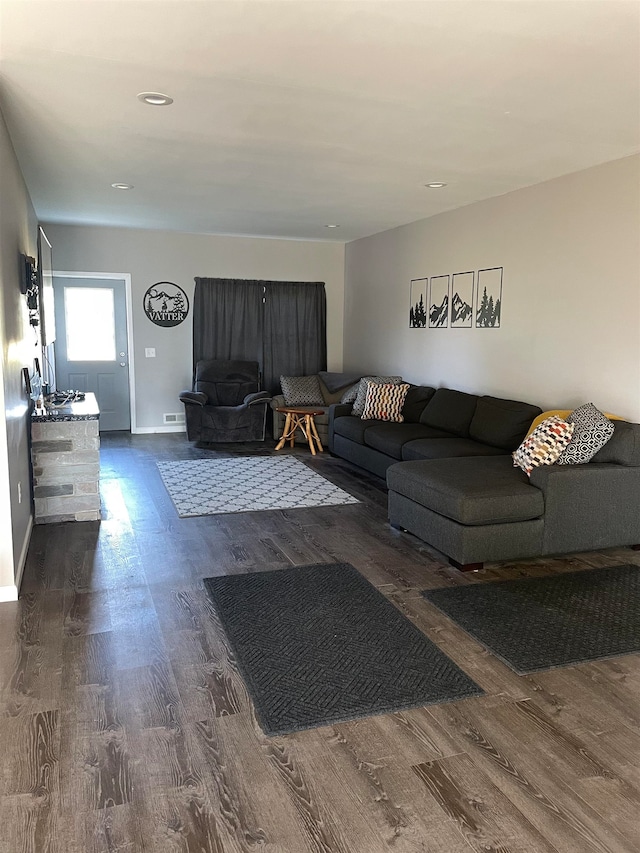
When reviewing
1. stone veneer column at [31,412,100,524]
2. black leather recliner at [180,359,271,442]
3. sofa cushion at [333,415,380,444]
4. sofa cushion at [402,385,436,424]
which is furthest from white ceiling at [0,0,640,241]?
black leather recliner at [180,359,271,442]

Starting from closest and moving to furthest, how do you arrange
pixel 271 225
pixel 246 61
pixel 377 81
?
pixel 246 61 < pixel 377 81 < pixel 271 225

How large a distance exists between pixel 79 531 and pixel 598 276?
4.04m

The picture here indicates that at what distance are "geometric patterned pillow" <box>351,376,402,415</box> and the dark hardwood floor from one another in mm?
3660

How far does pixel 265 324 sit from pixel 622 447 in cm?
544

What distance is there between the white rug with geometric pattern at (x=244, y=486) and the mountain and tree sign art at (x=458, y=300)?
1988 millimetres

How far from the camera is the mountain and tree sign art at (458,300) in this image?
5738 mm

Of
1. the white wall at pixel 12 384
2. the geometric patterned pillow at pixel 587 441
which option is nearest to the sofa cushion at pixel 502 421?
the geometric patterned pillow at pixel 587 441

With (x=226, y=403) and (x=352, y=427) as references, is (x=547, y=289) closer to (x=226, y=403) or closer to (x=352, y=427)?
(x=352, y=427)

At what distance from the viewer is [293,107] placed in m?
3.32

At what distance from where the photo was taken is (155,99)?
127 inches

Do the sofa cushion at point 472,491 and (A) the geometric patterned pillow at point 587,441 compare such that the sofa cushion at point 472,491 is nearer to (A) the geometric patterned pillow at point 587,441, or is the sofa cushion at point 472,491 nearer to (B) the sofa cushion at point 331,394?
(A) the geometric patterned pillow at point 587,441

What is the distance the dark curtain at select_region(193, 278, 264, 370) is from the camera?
326 inches

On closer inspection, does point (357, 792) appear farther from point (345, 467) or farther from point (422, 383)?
point (422, 383)

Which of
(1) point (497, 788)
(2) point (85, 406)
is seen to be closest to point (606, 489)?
(1) point (497, 788)
